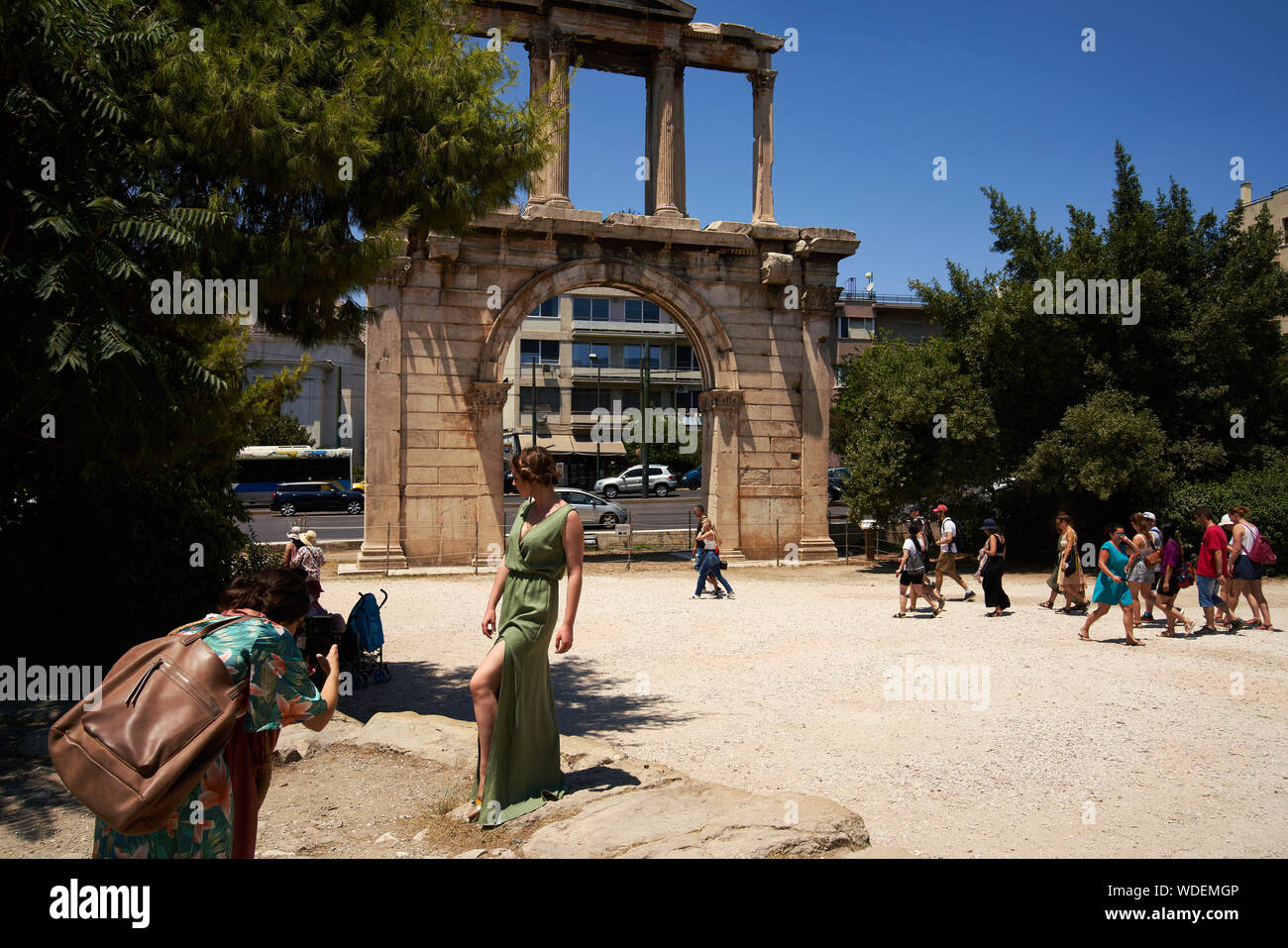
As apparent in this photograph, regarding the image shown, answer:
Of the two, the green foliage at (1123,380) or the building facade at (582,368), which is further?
the building facade at (582,368)

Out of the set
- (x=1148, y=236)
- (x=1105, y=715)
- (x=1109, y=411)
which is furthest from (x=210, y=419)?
(x=1148, y=236)

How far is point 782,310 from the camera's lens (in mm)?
20500

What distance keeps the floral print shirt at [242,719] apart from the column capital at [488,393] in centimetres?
1545

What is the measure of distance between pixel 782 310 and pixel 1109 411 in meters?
7.13

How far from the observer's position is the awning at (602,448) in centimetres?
5234

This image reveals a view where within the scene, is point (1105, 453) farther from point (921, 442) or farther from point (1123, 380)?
point (921, 442)

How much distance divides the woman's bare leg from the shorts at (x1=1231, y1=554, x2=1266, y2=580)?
11133 mm

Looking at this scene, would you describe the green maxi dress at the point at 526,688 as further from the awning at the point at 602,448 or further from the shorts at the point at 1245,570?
the awning at the point at 602,448

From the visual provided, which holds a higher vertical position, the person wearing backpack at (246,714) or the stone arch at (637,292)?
the stone arch at (637,292)

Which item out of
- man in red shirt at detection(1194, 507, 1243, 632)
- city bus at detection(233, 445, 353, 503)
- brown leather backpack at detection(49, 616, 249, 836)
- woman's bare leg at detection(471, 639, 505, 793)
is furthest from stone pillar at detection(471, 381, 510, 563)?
city bus at detection(233, 445, 353, 503)

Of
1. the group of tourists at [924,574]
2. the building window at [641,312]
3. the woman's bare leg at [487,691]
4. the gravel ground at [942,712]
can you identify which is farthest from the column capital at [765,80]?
the building window at [641,312]

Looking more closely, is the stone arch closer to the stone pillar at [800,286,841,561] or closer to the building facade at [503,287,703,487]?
the stone pillar at [800,286,841,561]

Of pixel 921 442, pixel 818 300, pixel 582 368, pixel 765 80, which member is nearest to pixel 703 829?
pixel 921 442
